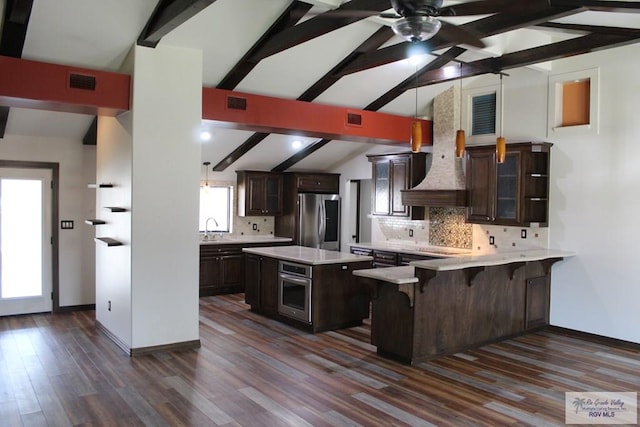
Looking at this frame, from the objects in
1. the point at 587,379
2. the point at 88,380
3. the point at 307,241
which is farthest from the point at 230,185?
the point at 587,379

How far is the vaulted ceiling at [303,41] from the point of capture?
4.07m

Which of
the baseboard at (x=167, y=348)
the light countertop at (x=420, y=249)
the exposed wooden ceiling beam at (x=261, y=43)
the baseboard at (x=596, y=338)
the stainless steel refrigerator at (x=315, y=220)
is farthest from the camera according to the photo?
the stainless steel refrigerator at (x=315, y=220)

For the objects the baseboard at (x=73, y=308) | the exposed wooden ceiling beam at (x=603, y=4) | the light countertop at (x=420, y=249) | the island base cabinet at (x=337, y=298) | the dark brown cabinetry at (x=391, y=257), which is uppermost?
the exposed wooden ceiling beam at (x=603, y=4)

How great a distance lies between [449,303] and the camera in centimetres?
521

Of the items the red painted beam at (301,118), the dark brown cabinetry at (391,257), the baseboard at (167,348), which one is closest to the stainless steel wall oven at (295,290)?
the baseboard at (167,348)

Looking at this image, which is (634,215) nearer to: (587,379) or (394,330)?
(587,379)

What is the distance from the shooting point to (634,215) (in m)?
5.65

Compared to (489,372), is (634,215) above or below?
above

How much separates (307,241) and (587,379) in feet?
17.5

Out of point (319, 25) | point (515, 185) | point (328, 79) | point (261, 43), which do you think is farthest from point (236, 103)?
point (515, 185)

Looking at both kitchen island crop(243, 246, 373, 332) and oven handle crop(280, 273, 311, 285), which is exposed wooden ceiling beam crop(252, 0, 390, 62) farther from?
oven handle crop(280, 273, 311, 285)

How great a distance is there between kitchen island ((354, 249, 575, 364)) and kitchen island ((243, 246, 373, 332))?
26.6 inches

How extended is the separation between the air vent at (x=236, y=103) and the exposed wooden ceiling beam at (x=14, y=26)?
206 cm

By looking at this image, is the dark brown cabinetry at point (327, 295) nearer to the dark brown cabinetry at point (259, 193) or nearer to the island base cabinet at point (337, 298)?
the island base cabinet at point (337, 298)
